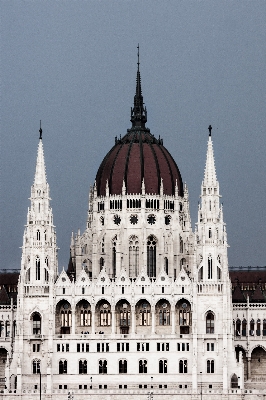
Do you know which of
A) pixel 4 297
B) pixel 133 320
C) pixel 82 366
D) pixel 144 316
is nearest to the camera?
pixel 82 366

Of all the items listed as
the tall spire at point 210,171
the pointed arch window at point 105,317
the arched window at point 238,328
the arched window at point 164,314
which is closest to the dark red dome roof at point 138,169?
the tall spire at point 210,171

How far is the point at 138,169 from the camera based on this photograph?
19462cm

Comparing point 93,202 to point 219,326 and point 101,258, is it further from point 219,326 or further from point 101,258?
point 219,326

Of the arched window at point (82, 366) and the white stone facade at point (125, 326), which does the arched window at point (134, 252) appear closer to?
the white stone facade at point (125, 326)

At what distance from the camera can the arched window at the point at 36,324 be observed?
594 ft

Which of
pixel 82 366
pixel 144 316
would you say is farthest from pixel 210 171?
pixel 82 366

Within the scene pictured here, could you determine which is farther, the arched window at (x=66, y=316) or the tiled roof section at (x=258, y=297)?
the tiled roof section at (x=258, y=297)

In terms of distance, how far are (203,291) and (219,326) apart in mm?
5170

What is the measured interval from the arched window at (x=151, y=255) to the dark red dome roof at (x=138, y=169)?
669 centimetres

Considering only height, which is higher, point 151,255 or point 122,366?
point 151,255

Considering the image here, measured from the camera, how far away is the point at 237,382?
577 ft

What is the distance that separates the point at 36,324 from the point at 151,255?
20.7 meters

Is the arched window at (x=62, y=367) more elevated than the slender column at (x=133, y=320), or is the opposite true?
the slender column at (x=133, y=320)

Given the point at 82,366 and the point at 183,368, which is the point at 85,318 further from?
the point at 183,368
